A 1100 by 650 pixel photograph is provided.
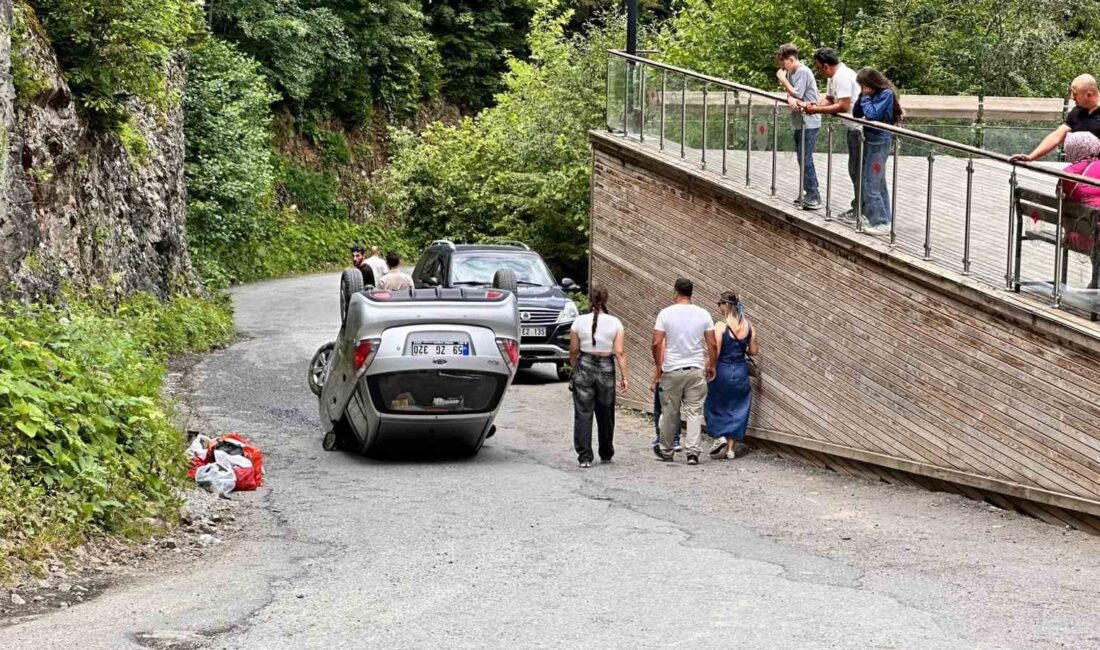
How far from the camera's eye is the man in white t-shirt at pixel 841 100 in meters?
14.6

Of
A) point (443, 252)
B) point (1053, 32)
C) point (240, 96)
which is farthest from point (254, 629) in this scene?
point (240, 96)

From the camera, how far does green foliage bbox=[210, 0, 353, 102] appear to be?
4894 cm

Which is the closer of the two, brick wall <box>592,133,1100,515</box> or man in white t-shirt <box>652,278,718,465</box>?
brick wall <box>592,133,1100,515</box>

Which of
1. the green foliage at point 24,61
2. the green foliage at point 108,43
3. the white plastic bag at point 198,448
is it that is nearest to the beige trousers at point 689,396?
the white plastic bag at point 198,448

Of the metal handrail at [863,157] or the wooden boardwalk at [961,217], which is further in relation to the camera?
the wooden boardwalk at [961,217]

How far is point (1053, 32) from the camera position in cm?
2594

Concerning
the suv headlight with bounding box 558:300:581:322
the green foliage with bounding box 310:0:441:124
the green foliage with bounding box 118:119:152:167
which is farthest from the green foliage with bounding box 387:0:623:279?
the green foliage with bounding box 310:0:441:124

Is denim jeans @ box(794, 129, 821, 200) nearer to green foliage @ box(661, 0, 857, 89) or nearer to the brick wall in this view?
the brick wall

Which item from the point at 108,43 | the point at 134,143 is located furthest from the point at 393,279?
the point at 134,143

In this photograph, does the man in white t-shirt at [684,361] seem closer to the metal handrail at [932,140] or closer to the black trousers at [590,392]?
the black trousers at [590,392]

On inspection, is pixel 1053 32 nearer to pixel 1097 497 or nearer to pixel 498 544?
pixel 1097 497

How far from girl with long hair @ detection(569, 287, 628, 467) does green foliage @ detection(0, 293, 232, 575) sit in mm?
3824

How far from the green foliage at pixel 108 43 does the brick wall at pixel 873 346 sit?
747 cm

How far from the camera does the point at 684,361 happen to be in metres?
14.7
